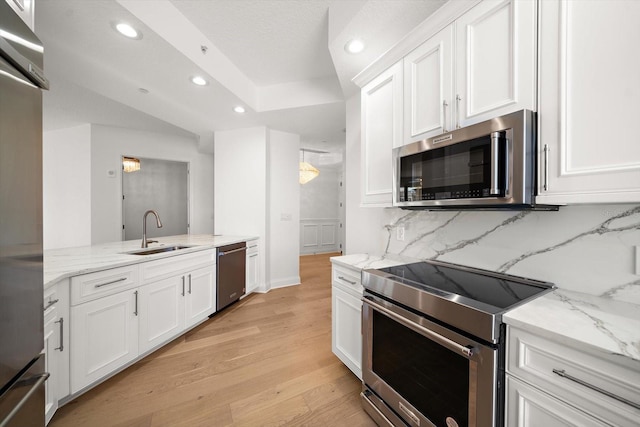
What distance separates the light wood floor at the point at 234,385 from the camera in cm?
148

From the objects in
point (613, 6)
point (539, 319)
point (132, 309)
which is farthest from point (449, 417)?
point (132, 309)

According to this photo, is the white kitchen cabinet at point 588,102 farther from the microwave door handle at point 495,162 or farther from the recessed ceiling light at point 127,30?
the recessed ceiling light at point 127,30

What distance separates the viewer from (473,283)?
49.9 inches

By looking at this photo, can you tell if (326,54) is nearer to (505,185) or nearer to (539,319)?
(505,185)

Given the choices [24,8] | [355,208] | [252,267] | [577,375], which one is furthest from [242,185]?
[577,375]

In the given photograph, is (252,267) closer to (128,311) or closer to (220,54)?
(128,311)

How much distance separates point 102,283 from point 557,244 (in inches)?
108

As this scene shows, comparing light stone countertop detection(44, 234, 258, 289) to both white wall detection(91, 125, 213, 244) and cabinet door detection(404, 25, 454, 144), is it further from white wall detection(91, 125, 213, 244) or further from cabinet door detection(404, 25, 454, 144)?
white wall detection(91, 125, 213, 244)

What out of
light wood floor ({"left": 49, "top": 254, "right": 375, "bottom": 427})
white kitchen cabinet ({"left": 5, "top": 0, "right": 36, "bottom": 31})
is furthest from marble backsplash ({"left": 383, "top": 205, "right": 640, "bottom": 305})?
white kitchen cabinet ({"left": 5, "top": 0, "right": 36, "bottom": 31})

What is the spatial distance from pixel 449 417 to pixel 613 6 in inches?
65.9

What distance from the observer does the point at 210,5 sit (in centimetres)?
192

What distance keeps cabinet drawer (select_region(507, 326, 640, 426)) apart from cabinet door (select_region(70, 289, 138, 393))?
2355mm

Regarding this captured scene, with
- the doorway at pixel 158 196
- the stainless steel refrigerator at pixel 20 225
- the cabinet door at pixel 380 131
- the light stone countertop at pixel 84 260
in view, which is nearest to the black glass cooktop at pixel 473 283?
the cabinet door at pixel 380 131

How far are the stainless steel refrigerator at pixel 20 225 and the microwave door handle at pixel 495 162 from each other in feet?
5.59
